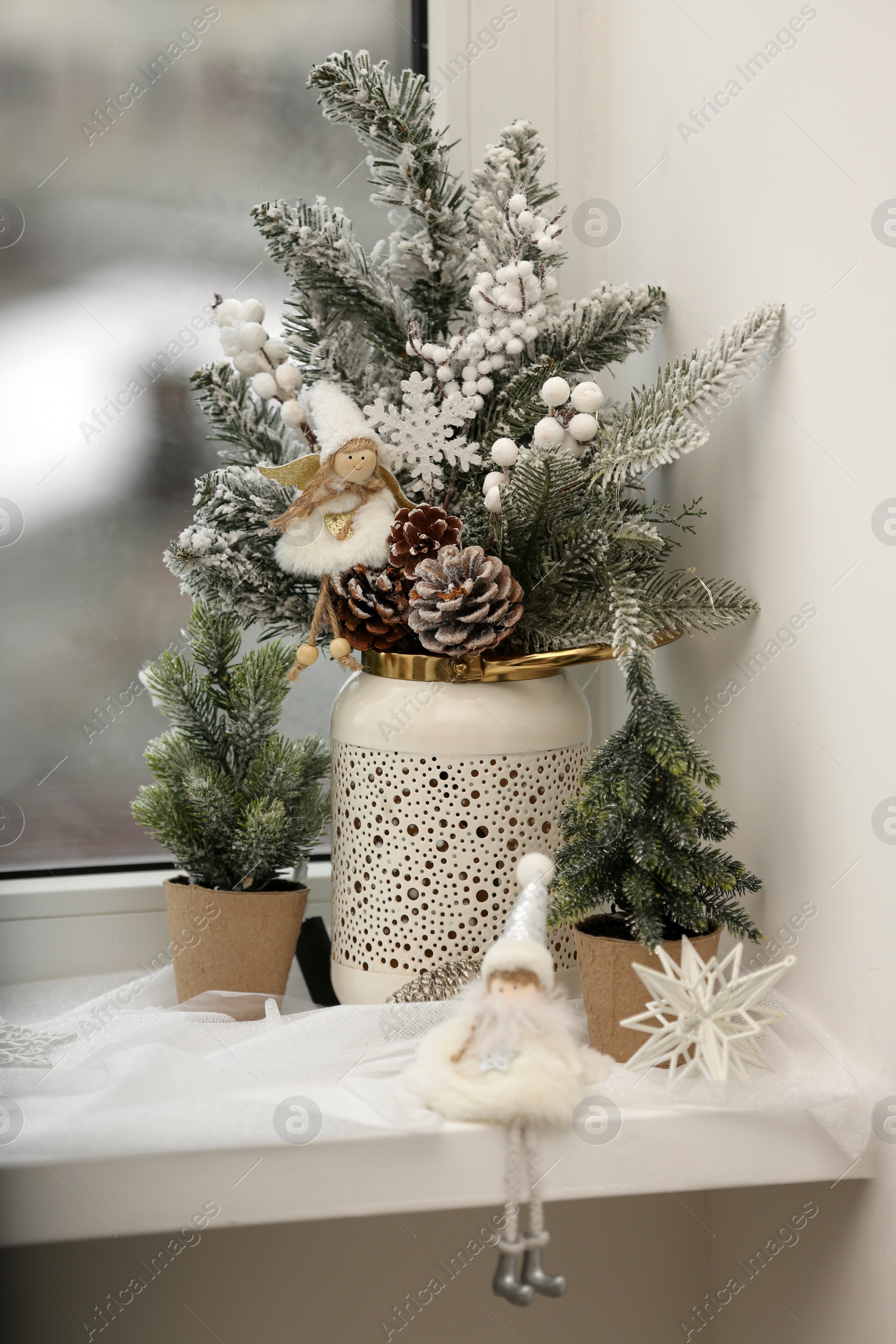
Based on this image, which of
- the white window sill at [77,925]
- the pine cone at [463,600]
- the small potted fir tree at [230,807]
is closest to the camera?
the pine cone at [463,600]

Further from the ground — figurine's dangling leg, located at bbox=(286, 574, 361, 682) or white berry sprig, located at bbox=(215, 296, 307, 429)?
white berry sprig, located at bbox=(215, 296, 307, 429)

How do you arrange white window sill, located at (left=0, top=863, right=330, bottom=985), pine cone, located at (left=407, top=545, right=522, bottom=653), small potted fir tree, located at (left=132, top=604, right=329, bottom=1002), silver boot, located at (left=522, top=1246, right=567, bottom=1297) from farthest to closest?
white window sill, located at (left=0, top=863, right=330, bottom=985) → small potted fir tree, located at (left=132, top=604, right=329, bottom=1002) → pine cone, located at (left=407, top=545, right=522, bottom=653) → silver boot, located at (left=522, top=1246, right=567, bottom=1297)

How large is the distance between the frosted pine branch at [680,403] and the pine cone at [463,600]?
0.10 meters

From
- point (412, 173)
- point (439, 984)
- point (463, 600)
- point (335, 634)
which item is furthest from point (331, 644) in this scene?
point (412, 173)

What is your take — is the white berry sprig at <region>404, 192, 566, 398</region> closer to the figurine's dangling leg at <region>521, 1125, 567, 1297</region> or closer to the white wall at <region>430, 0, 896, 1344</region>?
the white wall at <region>430, 0, 896, 1344</region>

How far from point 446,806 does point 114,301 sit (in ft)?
1.84

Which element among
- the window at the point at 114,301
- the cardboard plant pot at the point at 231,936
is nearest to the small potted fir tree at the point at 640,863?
the cardboard plant pot at the point at 231,936

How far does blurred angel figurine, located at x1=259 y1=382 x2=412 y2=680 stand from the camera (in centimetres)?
66

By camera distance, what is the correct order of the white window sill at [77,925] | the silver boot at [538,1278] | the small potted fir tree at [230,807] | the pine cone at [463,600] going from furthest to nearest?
the white window sill at [77,925]
the small potted fir tree at [230,807]
the pine cone at [463,600]
the silver boot at [538,1278]

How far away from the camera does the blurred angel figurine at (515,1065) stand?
51cm

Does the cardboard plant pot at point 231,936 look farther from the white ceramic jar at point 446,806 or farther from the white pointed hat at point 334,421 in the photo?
the white pointed hat at point 334,421

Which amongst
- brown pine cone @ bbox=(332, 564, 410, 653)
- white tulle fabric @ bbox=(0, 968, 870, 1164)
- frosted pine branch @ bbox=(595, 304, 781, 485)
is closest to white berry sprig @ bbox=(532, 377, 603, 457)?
frosted pine branch @ bbox=(595, 304, 781, 485)

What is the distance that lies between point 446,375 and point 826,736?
340mm

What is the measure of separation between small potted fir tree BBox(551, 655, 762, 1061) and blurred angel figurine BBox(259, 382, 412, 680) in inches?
7.5
